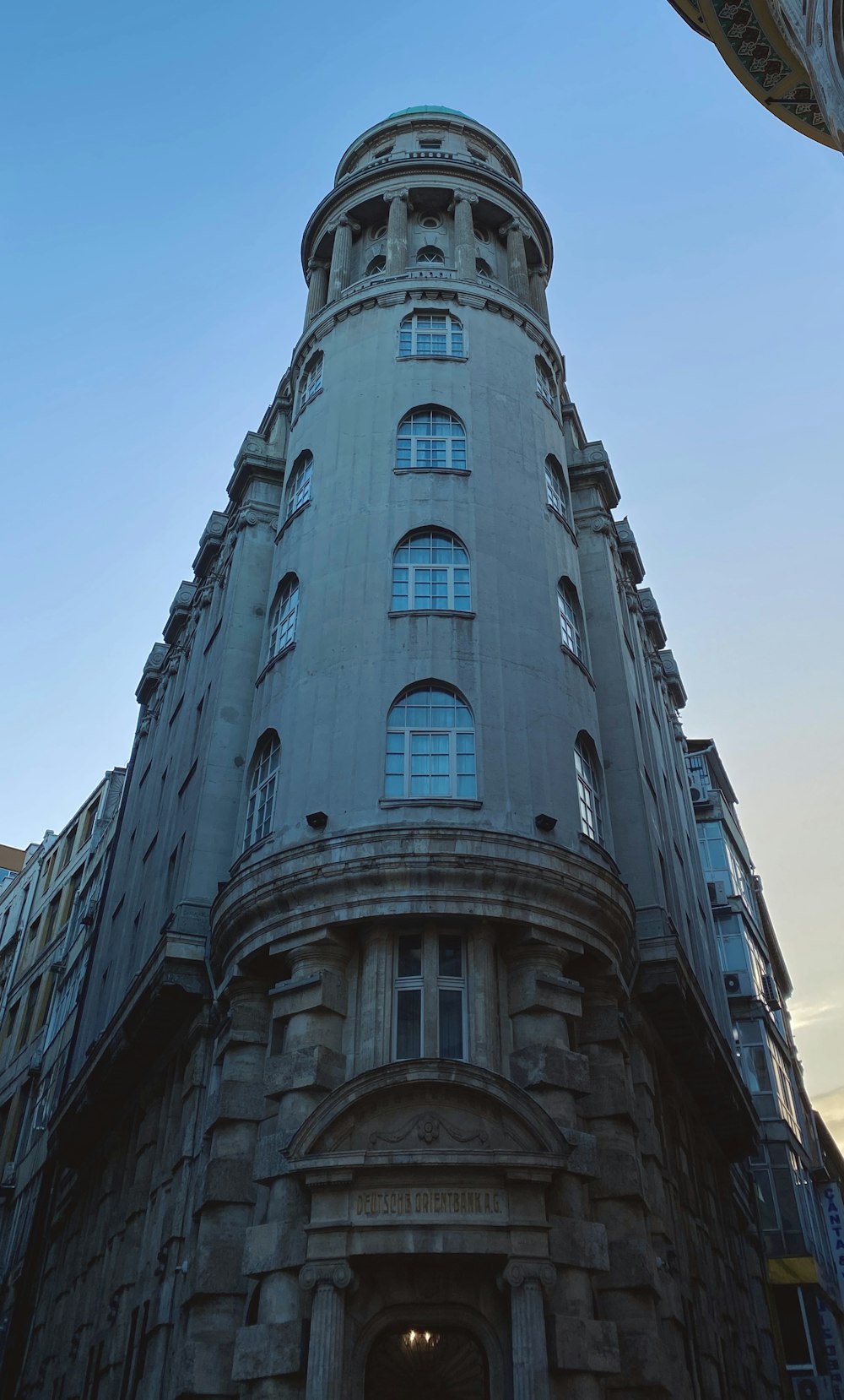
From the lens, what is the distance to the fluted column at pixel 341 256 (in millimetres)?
34594

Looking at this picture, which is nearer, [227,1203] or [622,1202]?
[227,1203]

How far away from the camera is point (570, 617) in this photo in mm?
28125

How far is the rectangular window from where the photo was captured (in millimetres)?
19578

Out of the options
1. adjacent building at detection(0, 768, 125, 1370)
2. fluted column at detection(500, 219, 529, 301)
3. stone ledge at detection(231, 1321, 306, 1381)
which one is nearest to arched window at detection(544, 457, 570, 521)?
fluted column at detection(500, 219, 529, 301)

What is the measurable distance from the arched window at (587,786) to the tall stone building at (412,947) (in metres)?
0.16

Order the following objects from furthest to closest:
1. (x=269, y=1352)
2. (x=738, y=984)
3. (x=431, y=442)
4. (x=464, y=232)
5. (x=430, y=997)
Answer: (x=738, y=984)
(x=464, y=232)
(x=431, y=442)
(x=430, y=997)
(x=269, y=1352)

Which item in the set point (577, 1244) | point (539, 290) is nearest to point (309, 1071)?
point (577, 1244)

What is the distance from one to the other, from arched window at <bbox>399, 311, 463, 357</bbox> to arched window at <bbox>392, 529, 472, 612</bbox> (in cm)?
680

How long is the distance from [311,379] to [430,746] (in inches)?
575

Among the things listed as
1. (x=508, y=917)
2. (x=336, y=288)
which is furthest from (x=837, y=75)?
(x=336, y=288)

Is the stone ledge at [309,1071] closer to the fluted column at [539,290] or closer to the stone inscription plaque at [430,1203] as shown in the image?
the stone inscription plaque at [430,1203]

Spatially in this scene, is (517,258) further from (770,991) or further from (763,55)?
(770,991)

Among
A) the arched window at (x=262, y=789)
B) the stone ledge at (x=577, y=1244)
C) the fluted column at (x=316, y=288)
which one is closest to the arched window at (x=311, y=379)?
the fluted column at (x=316, y=288)

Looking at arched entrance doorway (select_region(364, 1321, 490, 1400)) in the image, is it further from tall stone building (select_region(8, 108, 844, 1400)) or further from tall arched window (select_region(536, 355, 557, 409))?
tall arched window (select_region(536, 355, 557, 409))
